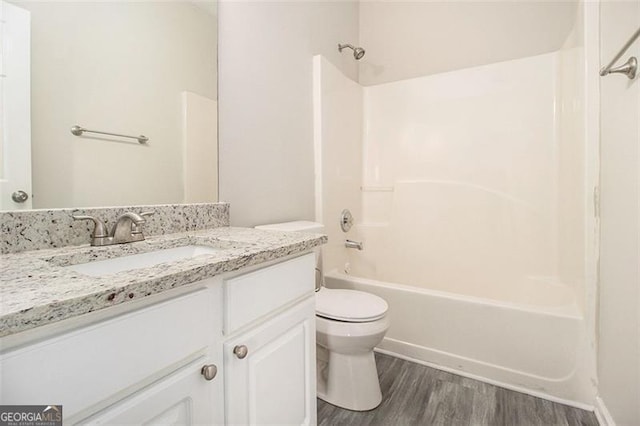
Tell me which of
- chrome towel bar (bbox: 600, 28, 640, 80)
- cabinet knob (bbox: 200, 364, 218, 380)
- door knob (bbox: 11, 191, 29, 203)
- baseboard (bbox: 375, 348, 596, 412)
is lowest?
baseboard (bbox: 375, 348, 596, 412)

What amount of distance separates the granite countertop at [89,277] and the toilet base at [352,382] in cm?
73

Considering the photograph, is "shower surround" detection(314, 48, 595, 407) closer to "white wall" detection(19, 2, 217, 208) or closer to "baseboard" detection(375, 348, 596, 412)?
"baseboard" detection(375, 348, 596, 412)

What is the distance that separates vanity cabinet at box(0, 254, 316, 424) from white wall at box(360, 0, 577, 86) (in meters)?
2.04

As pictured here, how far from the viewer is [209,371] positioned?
2.10 ft

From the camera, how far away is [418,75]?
2342 mm

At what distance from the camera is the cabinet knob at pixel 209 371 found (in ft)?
2.09

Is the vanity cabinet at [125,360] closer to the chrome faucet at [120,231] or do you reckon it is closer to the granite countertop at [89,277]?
the granite countertop at [89,277]

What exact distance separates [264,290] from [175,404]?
0.30 meters

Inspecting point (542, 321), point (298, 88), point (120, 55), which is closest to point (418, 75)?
point (298, 88)

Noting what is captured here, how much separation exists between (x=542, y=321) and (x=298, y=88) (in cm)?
173

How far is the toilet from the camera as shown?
50.7 inches

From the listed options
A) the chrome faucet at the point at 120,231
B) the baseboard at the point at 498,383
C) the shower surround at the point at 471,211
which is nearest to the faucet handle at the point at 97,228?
the chrome faucet at the point at 120,231

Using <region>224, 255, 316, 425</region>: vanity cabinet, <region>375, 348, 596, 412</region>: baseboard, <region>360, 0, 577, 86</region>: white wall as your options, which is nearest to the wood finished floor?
<region>375, 348, 596, 412</region>: baseboard

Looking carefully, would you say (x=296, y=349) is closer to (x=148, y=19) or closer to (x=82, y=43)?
(x=82, y=43)
